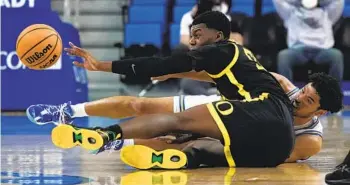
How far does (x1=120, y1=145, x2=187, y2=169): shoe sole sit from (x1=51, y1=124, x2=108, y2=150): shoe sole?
229 mm

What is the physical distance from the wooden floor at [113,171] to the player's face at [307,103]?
0.31 meters

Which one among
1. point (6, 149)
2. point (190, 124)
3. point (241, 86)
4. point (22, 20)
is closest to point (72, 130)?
point (190, 124)

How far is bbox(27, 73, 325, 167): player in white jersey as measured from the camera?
174 inches

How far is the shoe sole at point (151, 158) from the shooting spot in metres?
4.23

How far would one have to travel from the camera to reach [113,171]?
14.0 ft

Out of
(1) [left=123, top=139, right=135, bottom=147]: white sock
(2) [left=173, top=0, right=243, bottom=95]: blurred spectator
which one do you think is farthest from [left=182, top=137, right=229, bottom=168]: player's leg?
(2) [left=173, top=0, right=243, bottom=95]: blurred spectator

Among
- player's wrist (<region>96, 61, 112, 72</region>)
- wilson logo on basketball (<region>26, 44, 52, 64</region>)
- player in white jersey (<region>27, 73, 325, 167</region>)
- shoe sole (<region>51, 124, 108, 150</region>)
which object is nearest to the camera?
shoe sole (<region>51, 124, 108, 150</region>)

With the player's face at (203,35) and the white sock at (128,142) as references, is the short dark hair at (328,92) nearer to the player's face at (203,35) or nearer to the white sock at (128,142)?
the player's face at (203,35)

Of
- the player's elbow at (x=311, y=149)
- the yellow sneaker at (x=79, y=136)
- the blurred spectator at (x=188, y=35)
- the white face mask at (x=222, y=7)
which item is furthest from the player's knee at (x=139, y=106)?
the white face mask at (x=222, y=7)

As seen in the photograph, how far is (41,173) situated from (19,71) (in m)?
4.85

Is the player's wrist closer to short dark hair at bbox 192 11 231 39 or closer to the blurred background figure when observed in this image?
short dark hair at bbox 192 11 231 39

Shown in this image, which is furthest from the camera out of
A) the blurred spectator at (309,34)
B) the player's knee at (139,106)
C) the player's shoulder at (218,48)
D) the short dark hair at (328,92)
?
the blurred spectator at (309,34)

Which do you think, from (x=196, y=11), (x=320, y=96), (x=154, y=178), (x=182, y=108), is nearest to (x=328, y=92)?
(x=320, y=96)

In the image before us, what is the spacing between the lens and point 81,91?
9312 millimetres
